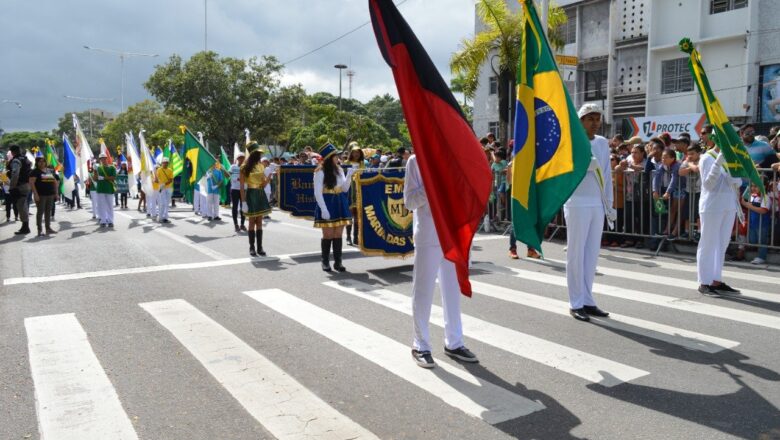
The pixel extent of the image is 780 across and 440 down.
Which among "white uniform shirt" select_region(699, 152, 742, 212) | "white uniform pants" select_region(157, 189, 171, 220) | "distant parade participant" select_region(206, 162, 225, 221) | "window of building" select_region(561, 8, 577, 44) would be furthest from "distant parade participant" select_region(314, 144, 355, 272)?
"window of building" select_region(561, 8, 577, 44)

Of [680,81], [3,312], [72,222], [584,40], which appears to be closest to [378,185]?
[3,312]

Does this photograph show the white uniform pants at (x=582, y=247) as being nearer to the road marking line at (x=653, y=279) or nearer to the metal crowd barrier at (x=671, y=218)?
the road marking line at (x=653, y=279)

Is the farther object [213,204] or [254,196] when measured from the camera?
[213,204]

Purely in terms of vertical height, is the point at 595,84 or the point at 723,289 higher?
the point at 595,84

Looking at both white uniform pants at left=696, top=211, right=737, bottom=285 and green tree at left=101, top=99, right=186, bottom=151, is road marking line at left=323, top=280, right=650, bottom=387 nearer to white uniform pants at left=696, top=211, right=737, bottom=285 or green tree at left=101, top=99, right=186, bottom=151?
white uniform pants at left=696, top=211, right=737, bottom=285

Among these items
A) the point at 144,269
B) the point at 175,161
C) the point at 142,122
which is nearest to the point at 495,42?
the point at 175,161

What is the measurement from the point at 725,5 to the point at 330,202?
74.8 feet

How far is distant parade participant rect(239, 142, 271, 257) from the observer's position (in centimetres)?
1148

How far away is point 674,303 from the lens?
7.33 m

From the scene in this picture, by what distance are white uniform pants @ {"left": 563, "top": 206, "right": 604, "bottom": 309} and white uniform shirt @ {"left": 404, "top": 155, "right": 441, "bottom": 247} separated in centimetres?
194

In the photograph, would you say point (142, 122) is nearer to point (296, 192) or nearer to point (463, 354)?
point (296, 192)

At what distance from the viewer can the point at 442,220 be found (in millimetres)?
4742

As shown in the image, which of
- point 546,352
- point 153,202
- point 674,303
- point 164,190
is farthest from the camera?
point 153,202

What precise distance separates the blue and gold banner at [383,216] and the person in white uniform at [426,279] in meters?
4.33
